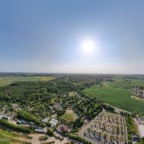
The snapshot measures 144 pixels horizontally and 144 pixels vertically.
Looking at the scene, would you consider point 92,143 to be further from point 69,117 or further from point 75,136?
point 69,117

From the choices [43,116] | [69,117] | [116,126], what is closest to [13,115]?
[43,116]

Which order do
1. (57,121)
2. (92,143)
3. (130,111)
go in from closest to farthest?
(92,143) < (57,121) < (130,111)

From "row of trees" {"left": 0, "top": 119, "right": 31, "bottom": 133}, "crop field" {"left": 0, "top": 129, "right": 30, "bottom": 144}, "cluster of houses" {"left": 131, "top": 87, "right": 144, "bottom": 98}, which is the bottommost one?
"crop field" {"left": 0, "top": 129, "right": 30, "bottom": 144}

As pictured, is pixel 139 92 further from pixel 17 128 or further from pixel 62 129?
pixel 17 128

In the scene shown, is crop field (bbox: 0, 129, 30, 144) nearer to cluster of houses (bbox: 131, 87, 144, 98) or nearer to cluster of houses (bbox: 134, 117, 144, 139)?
cluster of houses (bbox: 134, 117, 144, 139)

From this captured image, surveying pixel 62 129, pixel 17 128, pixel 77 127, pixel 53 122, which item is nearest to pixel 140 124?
pixel 77 127

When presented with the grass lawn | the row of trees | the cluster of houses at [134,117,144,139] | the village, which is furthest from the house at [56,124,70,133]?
the cluster of houses at [134,117,144,139]

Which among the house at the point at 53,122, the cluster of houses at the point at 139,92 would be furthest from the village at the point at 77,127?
the cluster of houses at the point at 139,92
